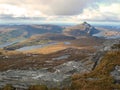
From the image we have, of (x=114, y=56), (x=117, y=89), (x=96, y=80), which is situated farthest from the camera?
(x=114, y=56)

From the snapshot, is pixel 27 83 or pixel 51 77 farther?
pixel 51 77

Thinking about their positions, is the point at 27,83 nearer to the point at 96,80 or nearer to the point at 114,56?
the point at 96,80

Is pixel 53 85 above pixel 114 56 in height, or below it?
below

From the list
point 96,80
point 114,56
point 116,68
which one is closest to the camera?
point 96,80

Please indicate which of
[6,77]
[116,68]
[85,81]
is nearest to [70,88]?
[85,81]

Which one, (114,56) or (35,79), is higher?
(114,56)

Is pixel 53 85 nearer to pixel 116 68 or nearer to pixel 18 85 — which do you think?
pixel 18 85

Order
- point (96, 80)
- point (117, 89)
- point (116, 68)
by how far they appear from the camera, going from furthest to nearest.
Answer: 1. point (116, 68)
2. point (96, 80)
3. point (117, 89)

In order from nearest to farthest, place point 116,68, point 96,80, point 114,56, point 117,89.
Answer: point 117,89
point 96,80
point 116,68
point 114,56

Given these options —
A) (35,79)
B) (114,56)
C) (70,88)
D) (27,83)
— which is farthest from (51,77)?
(114,56)

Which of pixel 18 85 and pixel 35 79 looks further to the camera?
pixel 35 79
